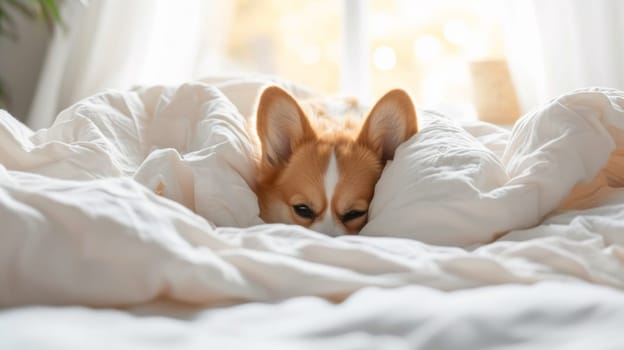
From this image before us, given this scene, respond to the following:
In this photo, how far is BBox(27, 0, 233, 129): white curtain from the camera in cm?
332

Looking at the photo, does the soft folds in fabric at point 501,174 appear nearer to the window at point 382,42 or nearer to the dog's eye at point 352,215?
the dog's eye at point 352,215

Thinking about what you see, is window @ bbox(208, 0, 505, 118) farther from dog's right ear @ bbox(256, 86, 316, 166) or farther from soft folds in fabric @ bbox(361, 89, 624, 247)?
soft folds in fabric @ bbox(361, 89, 624, 247)

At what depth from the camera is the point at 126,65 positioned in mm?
3316

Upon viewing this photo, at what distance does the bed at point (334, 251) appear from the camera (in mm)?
639

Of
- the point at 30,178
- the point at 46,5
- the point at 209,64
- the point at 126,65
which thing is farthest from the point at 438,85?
the point at 30,178

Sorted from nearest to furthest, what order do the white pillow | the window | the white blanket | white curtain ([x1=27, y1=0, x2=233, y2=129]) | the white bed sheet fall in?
the white bed sheet → the white blanket → the white pillow → white curtain ([x1=27, y1=0, x2=233, y2=129]) → the window

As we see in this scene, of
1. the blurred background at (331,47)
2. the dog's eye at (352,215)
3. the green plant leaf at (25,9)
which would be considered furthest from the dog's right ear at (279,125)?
the green plant leaf at (25,9)

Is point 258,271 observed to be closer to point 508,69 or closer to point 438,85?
point 508,69

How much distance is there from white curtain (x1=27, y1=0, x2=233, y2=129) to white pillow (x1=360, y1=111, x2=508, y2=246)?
2.24 metres

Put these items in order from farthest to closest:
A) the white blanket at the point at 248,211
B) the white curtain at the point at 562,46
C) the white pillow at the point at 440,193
A: the white curtain at the point at 562,46, the white pillow at the point at 440,193, the white blanket at the point at 248,211

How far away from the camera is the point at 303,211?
57.5 inches

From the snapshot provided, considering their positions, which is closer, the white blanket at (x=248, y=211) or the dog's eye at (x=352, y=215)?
the white blanket at (x=248, y=211)

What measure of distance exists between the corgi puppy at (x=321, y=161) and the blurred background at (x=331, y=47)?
55.1 inches

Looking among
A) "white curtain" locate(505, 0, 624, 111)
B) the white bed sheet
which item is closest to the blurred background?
"white curtain" locate(505, 0, 624, 111)
